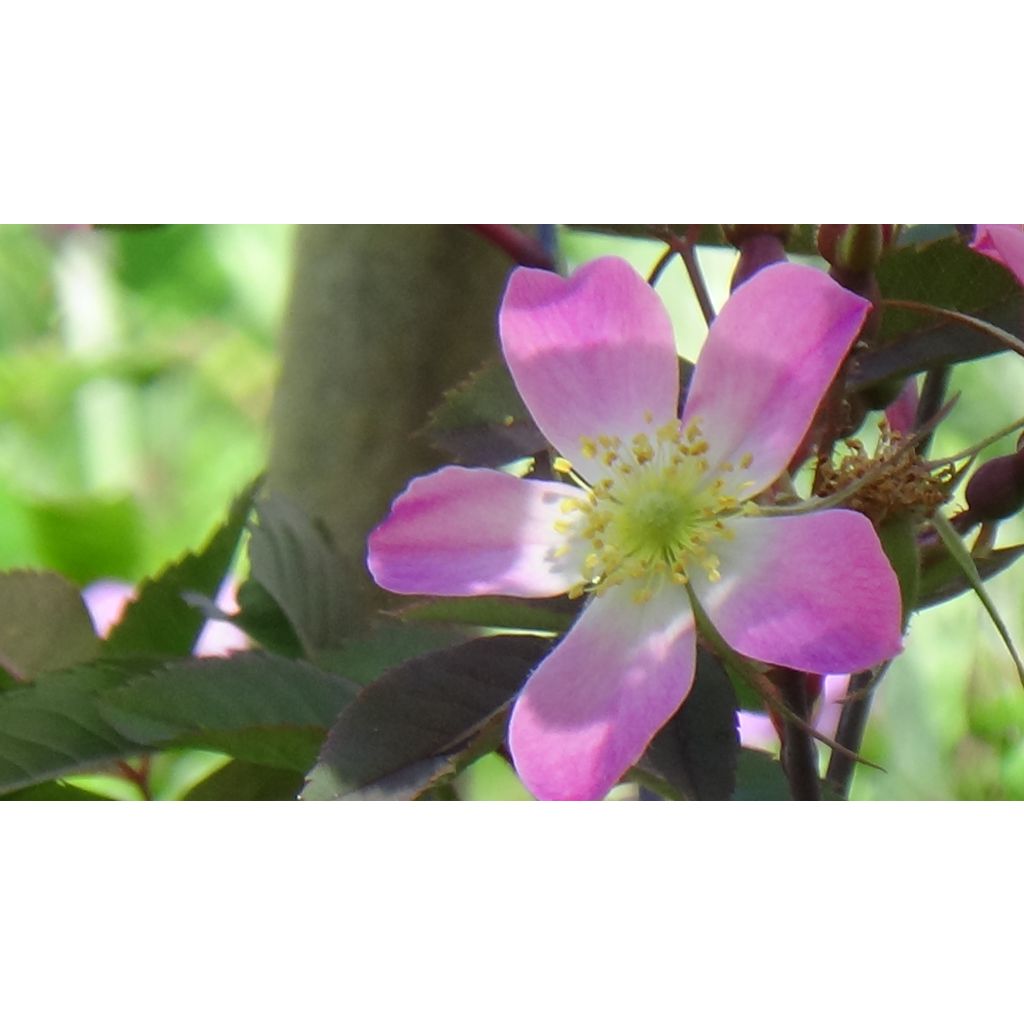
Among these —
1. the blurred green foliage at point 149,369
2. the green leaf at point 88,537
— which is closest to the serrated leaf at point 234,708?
the green leaf at point 88,537

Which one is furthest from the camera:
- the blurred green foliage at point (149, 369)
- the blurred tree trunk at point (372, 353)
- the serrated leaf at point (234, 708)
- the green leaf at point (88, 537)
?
the blurred green foliage at point (149, 369)

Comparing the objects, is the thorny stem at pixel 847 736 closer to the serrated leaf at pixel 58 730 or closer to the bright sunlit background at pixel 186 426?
the bright sunlit background at pixel 186 426

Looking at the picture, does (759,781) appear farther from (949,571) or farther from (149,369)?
(149,369)

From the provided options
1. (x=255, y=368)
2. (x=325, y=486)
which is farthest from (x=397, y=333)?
(x=255, y=368)

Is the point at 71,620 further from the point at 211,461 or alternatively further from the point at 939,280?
the point at 211,461

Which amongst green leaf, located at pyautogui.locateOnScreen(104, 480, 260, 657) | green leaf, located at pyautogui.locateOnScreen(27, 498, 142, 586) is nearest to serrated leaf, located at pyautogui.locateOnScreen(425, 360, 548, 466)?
green leaf, located at pyautogui.locateOnScreen(104, 480, 260, 657)
